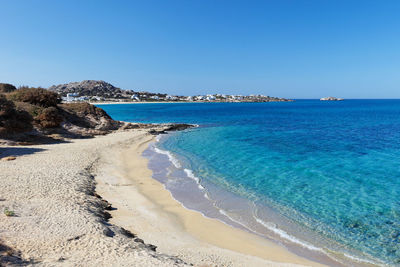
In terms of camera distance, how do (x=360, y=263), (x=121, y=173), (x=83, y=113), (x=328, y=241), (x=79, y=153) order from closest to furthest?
(x=360, y=263) < (x=328, y=241) < (x=121, y=173) < (x=79, y=153) < (x=83, y=113)

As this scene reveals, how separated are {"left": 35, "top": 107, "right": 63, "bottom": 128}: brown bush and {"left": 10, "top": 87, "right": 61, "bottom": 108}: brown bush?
4219 mm

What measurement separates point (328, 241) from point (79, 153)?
1978 cm

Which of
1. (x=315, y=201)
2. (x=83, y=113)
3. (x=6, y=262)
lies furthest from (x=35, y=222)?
(x=83, y=113)

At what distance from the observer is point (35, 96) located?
3472cm

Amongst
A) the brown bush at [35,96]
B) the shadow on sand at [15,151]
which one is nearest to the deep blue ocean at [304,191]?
the shadow on sand at [15,151]

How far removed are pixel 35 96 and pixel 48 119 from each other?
6.37 meters

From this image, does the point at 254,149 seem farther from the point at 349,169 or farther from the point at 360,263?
the point at 360,263

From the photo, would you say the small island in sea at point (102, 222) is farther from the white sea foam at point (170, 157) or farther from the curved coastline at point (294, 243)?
the white sea foam at point (170, 157)

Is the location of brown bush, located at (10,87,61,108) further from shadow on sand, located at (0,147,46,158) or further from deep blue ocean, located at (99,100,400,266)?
deep blue ocean, located at (99,100,400,266)

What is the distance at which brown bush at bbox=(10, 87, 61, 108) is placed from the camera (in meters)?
34.3

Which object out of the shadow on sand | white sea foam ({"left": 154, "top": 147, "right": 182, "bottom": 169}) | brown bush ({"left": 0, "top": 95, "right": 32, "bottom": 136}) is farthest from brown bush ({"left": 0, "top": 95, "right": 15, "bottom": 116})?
white sea foam ({"left": 154, "top": 147, "right": 182, "bottom": 169})

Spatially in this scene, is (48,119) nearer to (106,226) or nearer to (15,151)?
(15,151)

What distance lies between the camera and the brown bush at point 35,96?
1352 inches

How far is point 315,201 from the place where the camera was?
43.2ft
